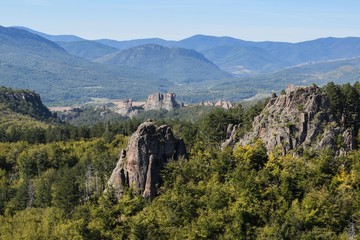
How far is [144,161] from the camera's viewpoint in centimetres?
7081

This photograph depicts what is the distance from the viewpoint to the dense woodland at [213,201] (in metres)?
58.8

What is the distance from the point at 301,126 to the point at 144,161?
2710 centimetres

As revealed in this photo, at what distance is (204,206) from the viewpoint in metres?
64.1

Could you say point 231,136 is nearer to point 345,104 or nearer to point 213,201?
point 345,104

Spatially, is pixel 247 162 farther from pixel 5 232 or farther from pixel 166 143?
pixel 5 232

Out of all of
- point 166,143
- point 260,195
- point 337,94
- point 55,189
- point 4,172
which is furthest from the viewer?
point 4,172

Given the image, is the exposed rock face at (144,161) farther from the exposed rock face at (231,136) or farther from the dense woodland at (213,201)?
the exposed rock face at (231,136)

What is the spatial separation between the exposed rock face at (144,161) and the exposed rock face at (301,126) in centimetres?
1814

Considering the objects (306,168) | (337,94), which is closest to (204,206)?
(306,168)

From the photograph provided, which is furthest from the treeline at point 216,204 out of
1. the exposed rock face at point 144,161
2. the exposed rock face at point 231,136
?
the exposed rock face at point 231,136

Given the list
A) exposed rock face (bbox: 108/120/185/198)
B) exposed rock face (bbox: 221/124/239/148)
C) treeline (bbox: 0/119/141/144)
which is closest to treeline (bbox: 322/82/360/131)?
exposed rock face (bbox: 221/124/239/148)

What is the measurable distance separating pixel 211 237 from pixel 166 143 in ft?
62.6

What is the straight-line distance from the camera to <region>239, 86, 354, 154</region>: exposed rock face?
255ft

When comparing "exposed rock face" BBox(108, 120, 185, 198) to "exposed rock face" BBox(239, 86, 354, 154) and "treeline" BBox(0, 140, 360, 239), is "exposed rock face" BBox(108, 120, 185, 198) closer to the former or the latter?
"treeline" BBox(0, 140, 360, 239)
